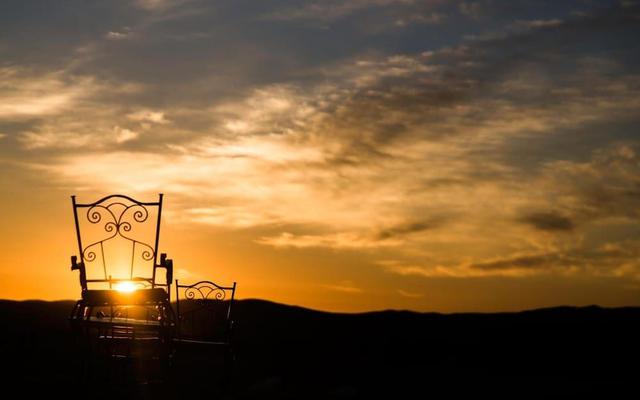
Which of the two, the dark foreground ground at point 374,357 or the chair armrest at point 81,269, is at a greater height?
the chair armrest at point 81,269

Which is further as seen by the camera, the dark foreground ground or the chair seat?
the dark foreground ground

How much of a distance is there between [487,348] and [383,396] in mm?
3648

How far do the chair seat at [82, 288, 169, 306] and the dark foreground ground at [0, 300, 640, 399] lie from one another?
90cm

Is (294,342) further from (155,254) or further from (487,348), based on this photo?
(155,254)

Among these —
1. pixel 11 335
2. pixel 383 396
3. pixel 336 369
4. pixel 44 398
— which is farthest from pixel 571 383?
pixel 11 335

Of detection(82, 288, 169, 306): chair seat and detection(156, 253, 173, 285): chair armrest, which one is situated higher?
detection(156, 253, 173, 285): chair armrest

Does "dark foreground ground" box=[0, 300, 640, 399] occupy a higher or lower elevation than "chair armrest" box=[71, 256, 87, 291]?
lower

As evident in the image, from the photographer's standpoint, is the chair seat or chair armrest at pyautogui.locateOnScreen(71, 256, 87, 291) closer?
the chair seat

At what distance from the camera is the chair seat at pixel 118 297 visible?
8602 mm

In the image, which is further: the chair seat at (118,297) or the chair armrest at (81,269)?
the chair armrest at (81,269)

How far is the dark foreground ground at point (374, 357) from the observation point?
9.44m

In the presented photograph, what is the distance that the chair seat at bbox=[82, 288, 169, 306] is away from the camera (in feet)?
28.2

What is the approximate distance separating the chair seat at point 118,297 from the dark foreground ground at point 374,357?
2.96 feet

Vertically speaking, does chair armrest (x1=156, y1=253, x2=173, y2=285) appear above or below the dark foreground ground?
above
